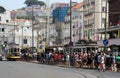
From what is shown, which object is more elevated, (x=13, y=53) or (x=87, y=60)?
(x=13, y=53)

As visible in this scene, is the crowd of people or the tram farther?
the tram

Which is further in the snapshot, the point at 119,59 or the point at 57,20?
the point at 57,20

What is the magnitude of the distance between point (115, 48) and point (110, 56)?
44.2ft

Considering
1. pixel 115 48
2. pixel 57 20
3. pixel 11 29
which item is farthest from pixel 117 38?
pixel 11 29

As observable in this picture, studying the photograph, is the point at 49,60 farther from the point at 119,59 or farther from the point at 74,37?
the point at 74,37

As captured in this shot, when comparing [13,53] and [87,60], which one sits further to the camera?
[13,53]

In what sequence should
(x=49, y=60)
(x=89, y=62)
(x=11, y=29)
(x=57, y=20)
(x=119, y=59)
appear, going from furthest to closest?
(x=11, y=29)
(x=57, y=20)
(x=49, y=60)
(x=89, y=62)
(x=119, y=59)

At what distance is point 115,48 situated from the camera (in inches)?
2213

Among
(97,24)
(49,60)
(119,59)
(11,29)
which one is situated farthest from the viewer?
(11,29)

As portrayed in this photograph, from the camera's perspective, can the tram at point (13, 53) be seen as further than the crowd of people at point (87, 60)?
Yes

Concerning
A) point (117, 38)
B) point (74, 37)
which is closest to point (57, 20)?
point (74, 37)

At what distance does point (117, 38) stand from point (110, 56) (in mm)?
24517

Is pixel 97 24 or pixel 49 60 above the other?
pixel 97 24

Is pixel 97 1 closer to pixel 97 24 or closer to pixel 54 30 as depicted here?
pixel 97 24
